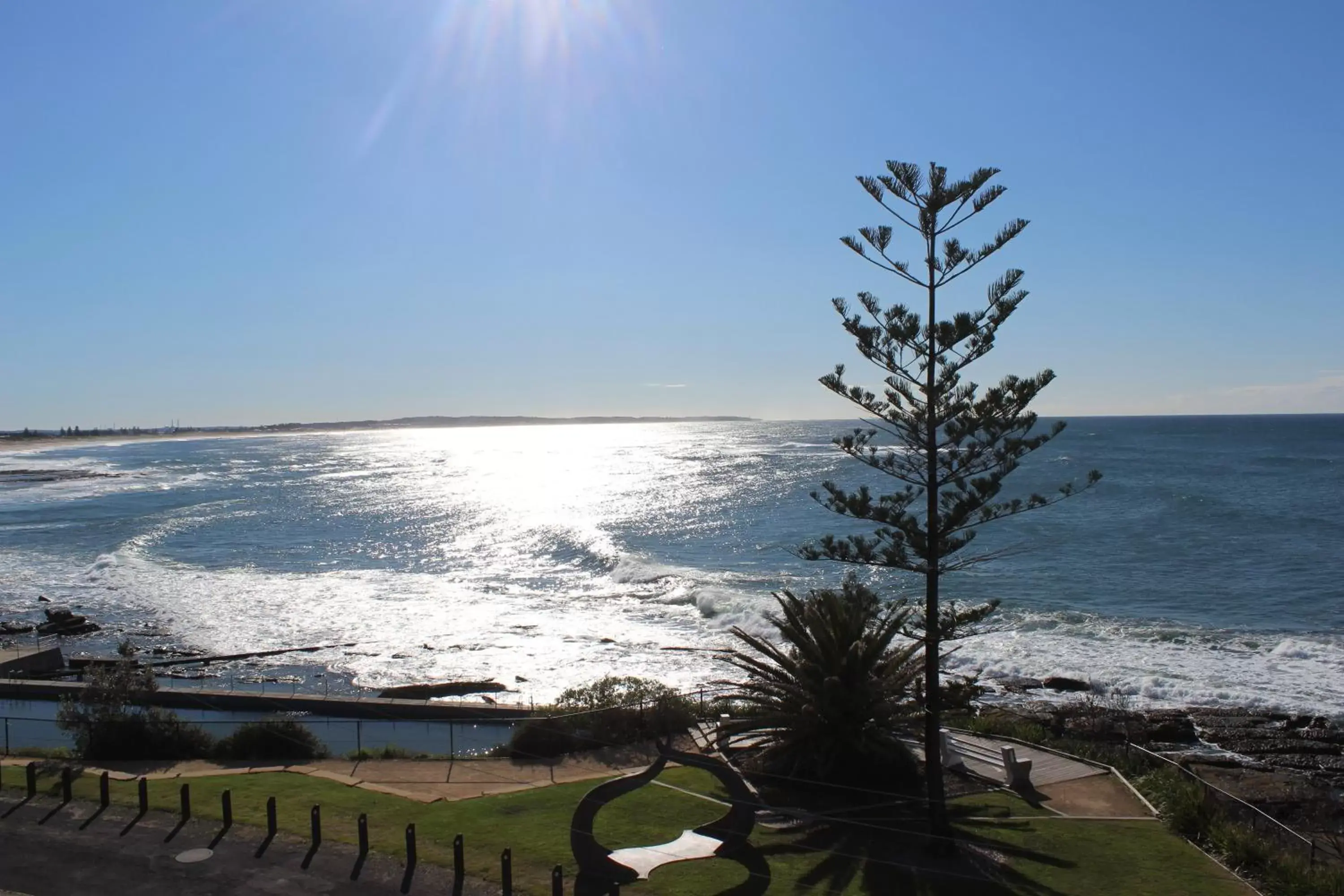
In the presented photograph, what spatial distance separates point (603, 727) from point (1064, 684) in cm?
1451

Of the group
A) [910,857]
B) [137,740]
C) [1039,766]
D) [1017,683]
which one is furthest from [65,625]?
[910,857]

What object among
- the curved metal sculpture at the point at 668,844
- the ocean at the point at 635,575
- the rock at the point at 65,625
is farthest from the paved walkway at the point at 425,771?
the rock at the point at 65,625

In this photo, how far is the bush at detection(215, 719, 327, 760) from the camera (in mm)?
16516

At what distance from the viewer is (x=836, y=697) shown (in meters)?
13.6

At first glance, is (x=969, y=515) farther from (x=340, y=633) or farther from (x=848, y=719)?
(x=340, y=633)

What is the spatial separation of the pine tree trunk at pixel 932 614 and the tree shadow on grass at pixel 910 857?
1.32ft

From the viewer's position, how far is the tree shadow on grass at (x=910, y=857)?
998 cm

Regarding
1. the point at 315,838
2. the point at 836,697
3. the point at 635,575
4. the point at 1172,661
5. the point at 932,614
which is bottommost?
the point at 1172,661

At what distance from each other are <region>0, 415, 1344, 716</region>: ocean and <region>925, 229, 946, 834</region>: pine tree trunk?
36.5ft

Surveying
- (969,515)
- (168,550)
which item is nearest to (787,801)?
(969,515)

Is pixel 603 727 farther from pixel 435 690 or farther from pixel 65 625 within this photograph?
pixel 65 625

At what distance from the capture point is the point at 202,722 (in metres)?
18.3

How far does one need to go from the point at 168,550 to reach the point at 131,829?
44094 millimetres

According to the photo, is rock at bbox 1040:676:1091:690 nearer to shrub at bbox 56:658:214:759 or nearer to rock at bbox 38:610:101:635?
shrub at bbox 56:658:214:759
